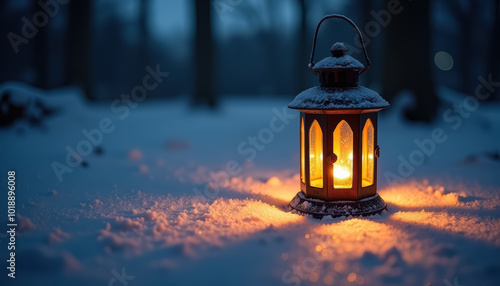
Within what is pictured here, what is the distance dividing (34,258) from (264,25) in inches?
1067

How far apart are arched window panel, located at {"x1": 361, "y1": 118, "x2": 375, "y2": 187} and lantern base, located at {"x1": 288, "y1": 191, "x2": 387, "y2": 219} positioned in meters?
0.25

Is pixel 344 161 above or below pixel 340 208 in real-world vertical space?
above

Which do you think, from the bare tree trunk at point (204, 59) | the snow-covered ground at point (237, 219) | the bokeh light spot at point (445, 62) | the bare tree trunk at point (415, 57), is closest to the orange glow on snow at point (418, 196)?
the snow-covered ground at point (237, 219)

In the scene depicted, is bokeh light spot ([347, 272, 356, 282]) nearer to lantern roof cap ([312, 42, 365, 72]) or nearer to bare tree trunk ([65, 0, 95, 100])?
lantern roof cap ([312, 42, 365, 72])

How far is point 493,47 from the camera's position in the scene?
1623 cm

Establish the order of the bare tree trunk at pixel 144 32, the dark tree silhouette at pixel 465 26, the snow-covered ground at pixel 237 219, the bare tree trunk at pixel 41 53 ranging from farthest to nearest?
the bare tree trunk at pixel 144 32, the dark tree silhouette at pixel 465 26, the bare tree trunk at pixel 41 53, the snow-covered ground at pixel 237 219

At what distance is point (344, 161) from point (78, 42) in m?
11.4

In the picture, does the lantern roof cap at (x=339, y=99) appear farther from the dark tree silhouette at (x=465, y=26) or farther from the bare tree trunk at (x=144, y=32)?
the bare tree trunk at (x=144, y=32)

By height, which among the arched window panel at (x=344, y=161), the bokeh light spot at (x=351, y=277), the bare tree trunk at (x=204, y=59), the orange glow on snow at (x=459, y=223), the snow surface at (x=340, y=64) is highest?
the bare tree trunk at (x=204, y=59)

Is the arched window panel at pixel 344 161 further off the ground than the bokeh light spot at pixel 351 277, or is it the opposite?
the arched window panel at pixel 344 161

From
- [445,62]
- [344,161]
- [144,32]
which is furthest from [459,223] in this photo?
[445,62]

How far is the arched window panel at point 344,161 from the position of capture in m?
4.30

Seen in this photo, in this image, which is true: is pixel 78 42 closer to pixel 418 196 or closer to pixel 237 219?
pixel 237 219

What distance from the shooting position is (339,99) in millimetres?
3998
